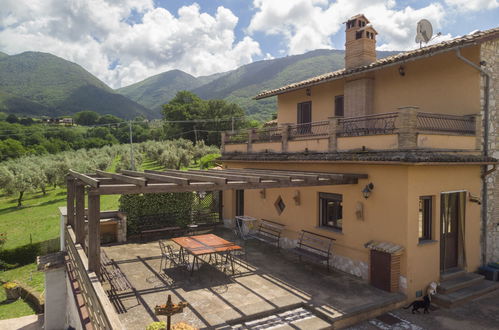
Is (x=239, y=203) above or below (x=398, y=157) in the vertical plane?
below

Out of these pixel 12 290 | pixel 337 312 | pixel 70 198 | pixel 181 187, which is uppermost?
pixel 181 187

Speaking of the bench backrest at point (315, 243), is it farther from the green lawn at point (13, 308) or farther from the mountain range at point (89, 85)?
the mountain range at point (89, 85)

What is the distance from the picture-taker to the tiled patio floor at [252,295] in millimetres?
7020

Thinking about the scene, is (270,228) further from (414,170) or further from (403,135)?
(403,135)

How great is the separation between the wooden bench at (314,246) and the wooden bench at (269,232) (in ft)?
3.73

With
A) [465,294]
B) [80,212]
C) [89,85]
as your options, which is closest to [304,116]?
[465,294]

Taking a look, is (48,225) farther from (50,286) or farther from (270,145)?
(270,145)

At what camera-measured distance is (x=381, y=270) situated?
860 cm

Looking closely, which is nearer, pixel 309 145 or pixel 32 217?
pixel 309 145

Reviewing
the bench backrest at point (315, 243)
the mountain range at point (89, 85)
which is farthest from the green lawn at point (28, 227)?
the mountain range at point (89, 85)

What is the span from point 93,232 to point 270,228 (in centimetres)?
793

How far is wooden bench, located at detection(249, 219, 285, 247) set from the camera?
1260cm

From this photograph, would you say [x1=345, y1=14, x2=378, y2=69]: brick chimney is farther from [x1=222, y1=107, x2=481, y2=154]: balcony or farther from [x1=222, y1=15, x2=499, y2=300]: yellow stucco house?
[x1=222, y1=107, x2=481, y2=154]: balcony

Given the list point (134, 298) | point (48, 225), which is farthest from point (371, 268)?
point (48, 225)
